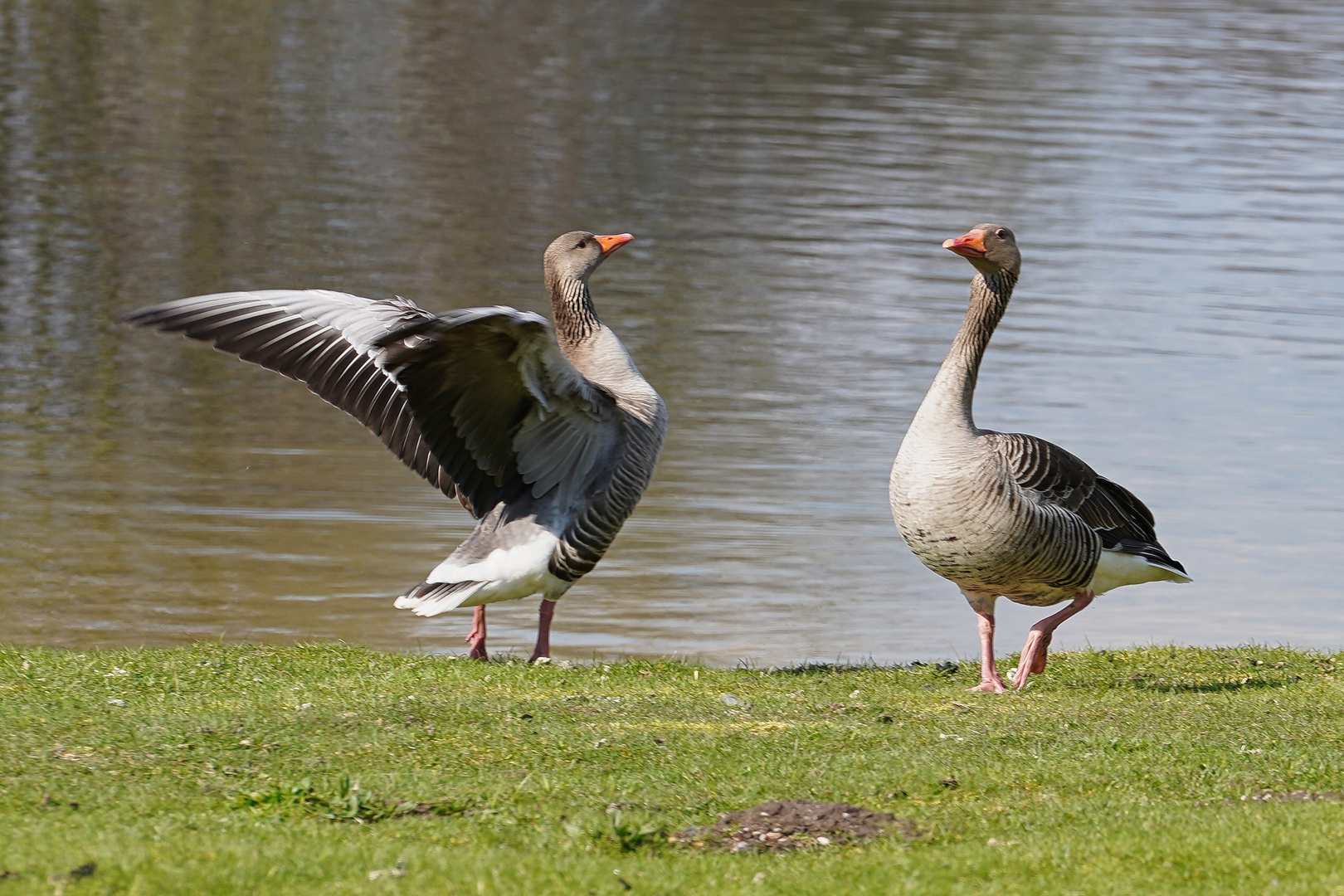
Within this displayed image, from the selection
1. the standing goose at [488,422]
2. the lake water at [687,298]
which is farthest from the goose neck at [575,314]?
the lake water at [687,298]

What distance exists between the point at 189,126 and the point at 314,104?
4488 mm

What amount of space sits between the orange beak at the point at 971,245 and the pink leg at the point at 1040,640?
2156 mm

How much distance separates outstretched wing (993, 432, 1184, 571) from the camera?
989 centimetres

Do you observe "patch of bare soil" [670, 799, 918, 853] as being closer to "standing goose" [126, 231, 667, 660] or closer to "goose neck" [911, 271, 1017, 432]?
"goose neck" [911, 271, 1017, 432]

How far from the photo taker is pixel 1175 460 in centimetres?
1908

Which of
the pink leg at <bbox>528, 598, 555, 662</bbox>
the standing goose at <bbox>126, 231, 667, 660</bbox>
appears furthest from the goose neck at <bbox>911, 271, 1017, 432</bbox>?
the pink leg at <bbox>528, 598, 555, 662</bbox>

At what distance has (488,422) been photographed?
10.6m

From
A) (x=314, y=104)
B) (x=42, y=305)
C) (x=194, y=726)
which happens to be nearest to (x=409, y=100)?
(x=314, y=104)

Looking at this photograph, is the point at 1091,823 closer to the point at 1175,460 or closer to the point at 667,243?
the point at 1175,460

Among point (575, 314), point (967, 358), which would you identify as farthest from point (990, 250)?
point (575, 314)

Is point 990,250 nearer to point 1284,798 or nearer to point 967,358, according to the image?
point 967,358

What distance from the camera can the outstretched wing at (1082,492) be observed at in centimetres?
989

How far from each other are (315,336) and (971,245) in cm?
401

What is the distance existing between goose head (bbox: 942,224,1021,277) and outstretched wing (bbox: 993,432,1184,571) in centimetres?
103
